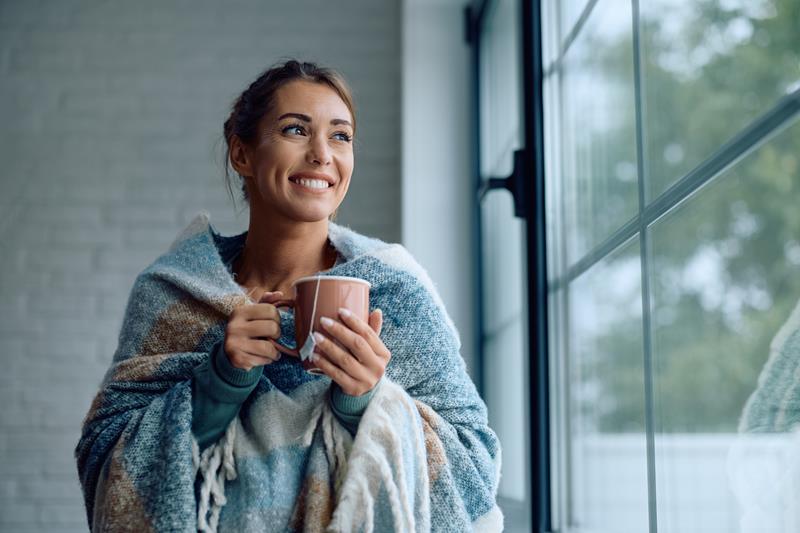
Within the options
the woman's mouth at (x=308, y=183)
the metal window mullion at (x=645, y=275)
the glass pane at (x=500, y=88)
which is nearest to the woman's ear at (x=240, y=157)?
the woman's mouth at (x=308, y=183)

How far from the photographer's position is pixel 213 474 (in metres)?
A: 1.14

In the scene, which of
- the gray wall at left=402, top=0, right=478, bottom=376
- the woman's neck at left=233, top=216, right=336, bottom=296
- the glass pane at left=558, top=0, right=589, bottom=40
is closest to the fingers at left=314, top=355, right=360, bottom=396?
the woman's neck at left=233, top=216, right=336, bottom=296

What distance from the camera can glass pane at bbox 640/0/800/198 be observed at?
926mm

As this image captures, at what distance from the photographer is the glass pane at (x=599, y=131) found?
1.47 metres

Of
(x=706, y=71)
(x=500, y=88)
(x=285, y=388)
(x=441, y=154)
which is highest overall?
(x=500, y=88)

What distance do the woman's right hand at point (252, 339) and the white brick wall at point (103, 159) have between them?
6.66 ft

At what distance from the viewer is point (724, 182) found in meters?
1.08

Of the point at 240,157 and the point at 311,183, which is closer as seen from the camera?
the point at 311,183

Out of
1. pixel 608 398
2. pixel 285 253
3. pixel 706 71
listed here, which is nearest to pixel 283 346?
pixel 285 253

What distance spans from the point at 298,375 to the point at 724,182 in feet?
1.90

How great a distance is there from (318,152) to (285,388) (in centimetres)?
32

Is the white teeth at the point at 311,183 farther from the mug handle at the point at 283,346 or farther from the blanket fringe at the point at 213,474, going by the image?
the blanket fringe at the point at 213,474

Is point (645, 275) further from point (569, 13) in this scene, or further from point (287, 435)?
point (569, 13)

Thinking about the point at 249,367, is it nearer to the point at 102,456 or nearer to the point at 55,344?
the point at 102,456
